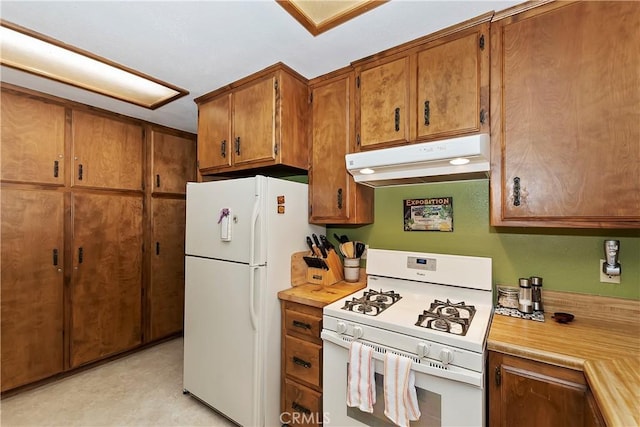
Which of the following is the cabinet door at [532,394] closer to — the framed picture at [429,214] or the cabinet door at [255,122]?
the framed picture at [429,214]

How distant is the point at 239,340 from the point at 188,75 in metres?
1.89

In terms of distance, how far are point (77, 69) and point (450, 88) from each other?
2.55m

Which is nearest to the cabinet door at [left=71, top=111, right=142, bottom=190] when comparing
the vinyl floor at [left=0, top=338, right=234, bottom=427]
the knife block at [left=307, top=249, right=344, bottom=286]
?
the vinyl floor at [left=0, top=338, right=234, bottom=427]

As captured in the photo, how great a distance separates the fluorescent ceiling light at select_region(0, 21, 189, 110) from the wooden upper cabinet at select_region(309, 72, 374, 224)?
1.15 meters

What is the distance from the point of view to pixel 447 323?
1382mm

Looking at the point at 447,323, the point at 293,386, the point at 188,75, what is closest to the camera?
the point at 447,323

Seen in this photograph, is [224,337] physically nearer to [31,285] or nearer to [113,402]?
[113,402]

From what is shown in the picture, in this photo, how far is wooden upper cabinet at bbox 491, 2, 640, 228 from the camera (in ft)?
4.05

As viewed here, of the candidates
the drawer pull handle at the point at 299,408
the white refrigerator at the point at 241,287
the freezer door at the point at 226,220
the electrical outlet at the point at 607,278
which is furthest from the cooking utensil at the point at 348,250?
the electrical outlet at the point at 607,278

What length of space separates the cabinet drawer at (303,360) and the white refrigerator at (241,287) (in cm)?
11

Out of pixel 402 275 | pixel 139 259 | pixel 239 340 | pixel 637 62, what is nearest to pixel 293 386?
pixel 239 340

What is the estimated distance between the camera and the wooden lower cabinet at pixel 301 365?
1760 millimetres

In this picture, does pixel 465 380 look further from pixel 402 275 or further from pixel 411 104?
pixel 411 104

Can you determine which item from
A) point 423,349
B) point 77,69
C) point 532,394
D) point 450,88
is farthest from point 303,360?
point 77,69
